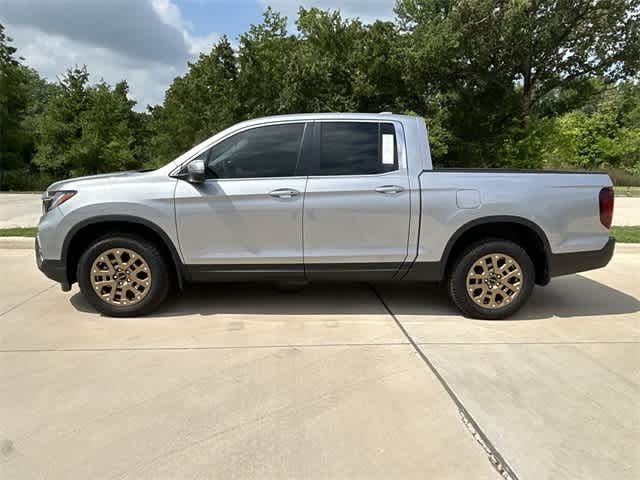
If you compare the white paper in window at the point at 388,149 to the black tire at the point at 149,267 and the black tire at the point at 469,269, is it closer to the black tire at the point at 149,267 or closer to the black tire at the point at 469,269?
the black tire at the point at 469,269

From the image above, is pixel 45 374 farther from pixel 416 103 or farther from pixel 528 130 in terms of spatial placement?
pixel 528 130

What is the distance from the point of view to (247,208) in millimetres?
4012

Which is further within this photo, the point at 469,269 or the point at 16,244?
the point at 16,244

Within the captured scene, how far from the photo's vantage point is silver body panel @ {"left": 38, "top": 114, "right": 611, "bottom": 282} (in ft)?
13.2

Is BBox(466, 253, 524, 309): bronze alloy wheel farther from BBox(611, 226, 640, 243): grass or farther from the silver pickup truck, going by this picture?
BBox(611, 226, 640, 243): grass

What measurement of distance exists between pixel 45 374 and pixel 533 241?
4.31 metres

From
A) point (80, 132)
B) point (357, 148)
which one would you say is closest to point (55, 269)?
point (357, 148)

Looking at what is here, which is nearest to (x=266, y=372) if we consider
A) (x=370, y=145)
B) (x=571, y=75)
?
(x=370, y=145)

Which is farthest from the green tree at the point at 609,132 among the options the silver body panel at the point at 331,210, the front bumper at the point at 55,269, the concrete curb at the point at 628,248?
the front bumper at the point at 55,269

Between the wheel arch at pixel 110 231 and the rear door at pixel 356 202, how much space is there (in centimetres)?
127

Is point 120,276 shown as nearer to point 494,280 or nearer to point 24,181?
point 494,280

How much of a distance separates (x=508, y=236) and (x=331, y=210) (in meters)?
1.79

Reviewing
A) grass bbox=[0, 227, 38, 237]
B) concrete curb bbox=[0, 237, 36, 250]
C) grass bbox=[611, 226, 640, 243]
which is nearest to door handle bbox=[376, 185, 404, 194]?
grass bbox=[611, 226, 640, 243]

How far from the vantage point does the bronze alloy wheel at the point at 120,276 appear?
13.6ft
